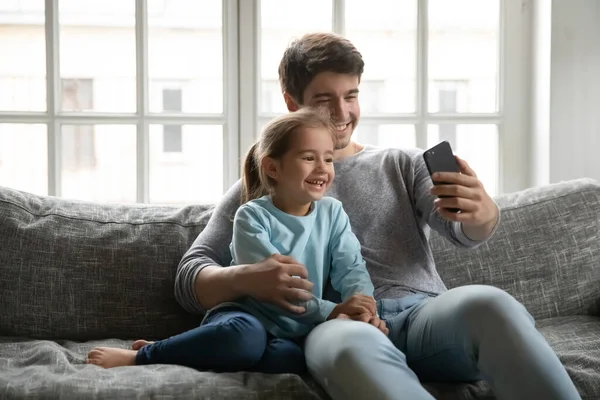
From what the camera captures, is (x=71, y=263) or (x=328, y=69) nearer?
(x=328, y=69)

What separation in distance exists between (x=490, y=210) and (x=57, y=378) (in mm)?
935

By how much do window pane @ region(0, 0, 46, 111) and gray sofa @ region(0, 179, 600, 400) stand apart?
59 cm

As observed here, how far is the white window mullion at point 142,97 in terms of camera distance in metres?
2.70

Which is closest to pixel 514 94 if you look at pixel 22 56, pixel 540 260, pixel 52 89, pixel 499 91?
pixel 499 91

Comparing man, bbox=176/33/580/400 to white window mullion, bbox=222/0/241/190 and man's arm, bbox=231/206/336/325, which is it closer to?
man's arm, bbox=231/206/336/325

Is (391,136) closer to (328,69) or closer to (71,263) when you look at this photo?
Answer: (328,69)

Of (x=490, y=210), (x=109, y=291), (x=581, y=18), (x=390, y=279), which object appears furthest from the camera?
(x=581, y=18)

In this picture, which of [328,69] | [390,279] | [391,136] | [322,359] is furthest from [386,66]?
[322,359]

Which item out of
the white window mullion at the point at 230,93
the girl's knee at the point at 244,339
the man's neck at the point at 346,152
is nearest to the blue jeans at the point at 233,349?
the girl's knee at the point at 244,339

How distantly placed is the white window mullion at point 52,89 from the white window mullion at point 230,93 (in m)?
0.52

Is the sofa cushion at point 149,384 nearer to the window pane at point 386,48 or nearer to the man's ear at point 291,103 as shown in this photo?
the man's ear at point 291,103

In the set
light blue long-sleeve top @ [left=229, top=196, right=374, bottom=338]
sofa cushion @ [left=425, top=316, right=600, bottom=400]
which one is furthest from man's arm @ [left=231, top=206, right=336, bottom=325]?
sofa cushion @ [left=425, top=316, right=600, bottom=400]

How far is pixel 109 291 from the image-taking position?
215 centimetres

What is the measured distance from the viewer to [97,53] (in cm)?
276
